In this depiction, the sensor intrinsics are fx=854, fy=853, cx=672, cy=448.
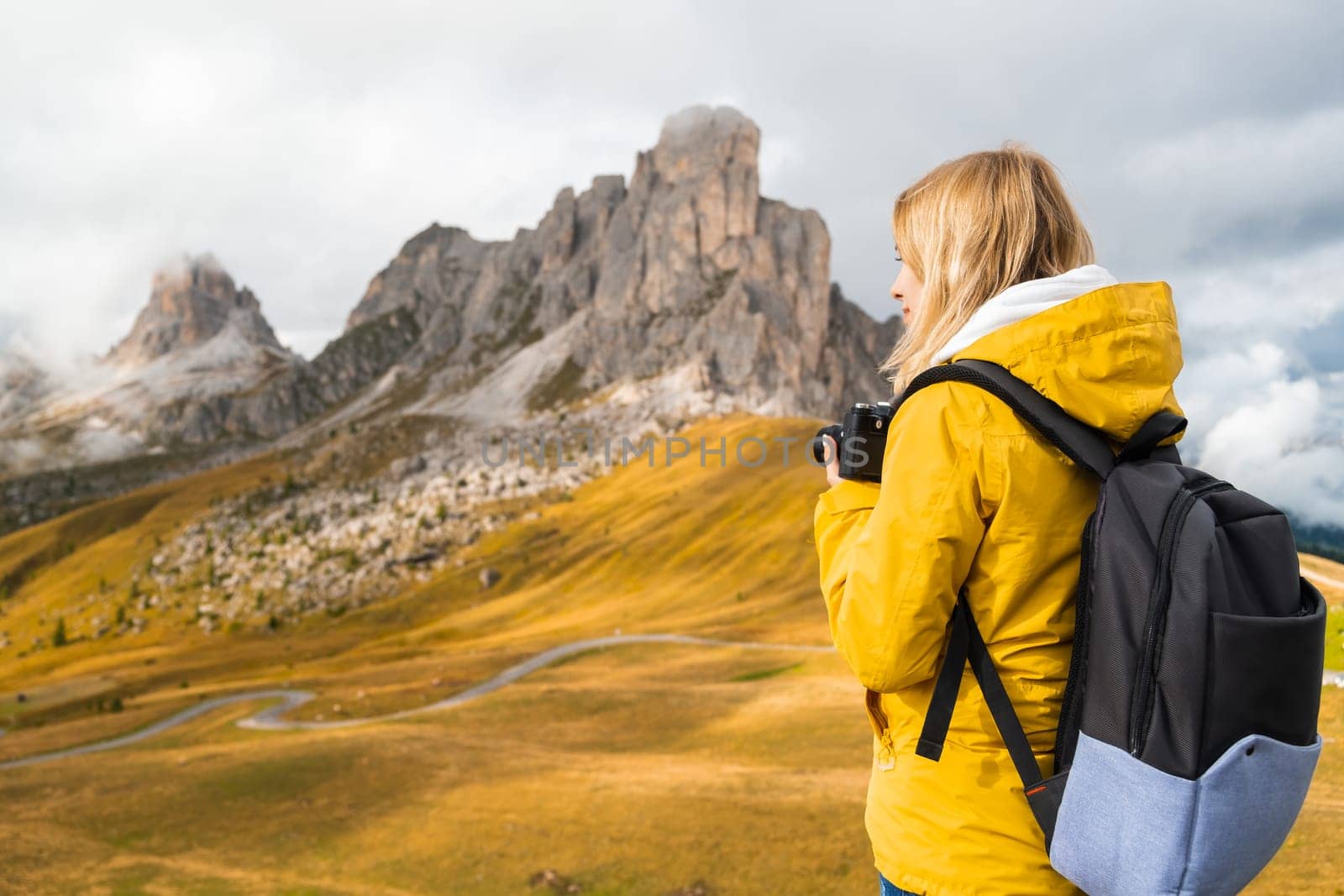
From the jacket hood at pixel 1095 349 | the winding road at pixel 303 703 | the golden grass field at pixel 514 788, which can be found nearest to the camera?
the jacket hood at pixel 1095 349

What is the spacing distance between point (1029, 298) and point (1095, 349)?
1.28 ft

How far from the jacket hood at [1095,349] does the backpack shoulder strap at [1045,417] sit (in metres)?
0.05

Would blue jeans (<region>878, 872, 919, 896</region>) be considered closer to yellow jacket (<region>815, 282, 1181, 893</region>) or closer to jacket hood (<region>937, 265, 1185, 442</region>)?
yellow jacket (<region>815, 282, 1181, 893</region>)

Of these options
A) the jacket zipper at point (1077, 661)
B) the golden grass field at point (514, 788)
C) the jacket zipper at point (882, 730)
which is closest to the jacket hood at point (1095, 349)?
the jacket zipper at point (1077, 661)

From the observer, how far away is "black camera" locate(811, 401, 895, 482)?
171 inches

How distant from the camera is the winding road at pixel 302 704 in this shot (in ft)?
123

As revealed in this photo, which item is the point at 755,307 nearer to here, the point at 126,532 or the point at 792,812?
the point at 126,532

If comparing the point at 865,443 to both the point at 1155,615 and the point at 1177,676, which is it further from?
the point at 1177,676

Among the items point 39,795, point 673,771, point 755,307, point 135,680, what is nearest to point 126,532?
point 135,680

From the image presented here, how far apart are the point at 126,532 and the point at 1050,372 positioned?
179 m

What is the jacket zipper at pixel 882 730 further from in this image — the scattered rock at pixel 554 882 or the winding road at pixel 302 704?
the winding road at pixel 302 704

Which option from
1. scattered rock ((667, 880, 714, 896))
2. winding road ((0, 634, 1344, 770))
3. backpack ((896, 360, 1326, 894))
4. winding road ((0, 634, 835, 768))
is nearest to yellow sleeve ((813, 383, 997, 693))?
backpack ((896, 360, 1326, 894))

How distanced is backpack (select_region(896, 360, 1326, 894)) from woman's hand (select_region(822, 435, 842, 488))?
41.0 inches

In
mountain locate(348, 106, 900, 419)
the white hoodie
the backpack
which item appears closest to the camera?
the backpack
